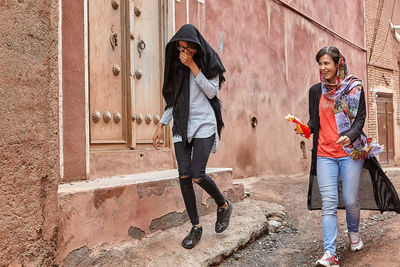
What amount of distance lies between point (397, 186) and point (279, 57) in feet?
11.2

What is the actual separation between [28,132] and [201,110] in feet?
4.17

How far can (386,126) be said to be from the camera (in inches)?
565

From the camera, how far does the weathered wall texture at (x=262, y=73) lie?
708 cm

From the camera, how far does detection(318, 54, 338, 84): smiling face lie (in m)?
3.50

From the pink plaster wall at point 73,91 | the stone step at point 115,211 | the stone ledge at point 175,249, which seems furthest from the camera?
the pink plaster wall at point 73,91

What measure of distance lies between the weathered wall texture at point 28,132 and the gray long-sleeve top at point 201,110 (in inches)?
38.9

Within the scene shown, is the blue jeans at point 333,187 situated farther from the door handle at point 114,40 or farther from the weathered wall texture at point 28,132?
the door handle at point 114,40

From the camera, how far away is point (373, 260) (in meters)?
3.41

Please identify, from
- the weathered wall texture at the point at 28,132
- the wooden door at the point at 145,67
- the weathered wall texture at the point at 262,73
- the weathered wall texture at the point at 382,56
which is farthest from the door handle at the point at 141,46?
the weathered wall texture at the point at 382,56

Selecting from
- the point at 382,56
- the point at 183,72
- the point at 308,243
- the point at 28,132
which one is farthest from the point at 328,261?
the point at 382,56

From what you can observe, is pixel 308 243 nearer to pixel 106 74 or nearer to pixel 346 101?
pixel 346 101

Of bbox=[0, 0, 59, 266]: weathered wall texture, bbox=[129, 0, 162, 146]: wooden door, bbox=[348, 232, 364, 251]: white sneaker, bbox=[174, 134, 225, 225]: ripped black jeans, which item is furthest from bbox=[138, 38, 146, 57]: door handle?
bbox=[348, 232, 364, 251]: white sneaker

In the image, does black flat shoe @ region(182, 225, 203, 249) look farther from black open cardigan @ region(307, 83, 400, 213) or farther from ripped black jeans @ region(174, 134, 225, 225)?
black open cardigan @ region(307, 83, 400, 213)

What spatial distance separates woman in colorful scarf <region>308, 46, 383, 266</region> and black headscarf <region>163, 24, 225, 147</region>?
2.69 feet
